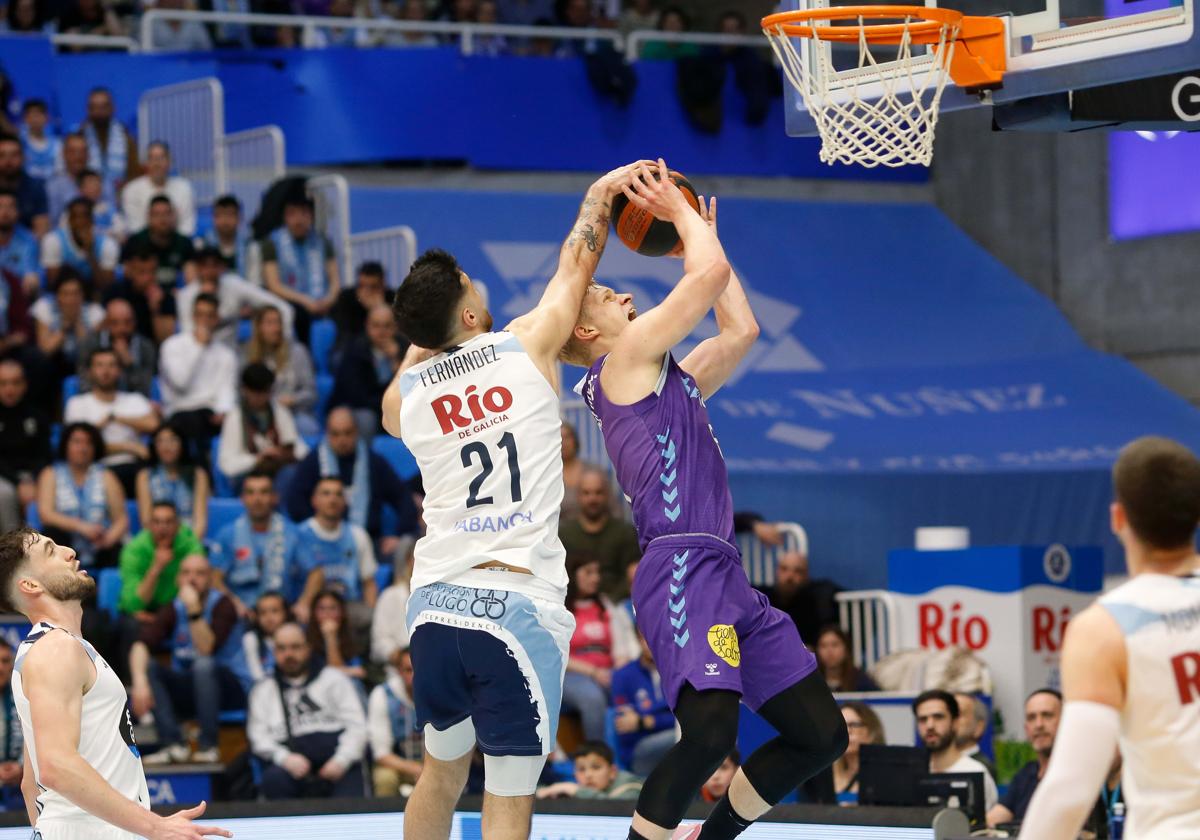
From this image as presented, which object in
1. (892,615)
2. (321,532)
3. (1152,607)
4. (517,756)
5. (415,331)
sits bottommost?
(892,615)

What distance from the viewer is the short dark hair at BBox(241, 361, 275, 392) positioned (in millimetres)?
12430

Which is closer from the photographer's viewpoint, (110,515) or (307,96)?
(110,515)

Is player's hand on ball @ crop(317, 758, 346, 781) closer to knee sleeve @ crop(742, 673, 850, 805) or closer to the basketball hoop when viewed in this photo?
knee sleeve @ crop(742, 673, 850, 805)

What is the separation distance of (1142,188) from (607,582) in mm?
9037

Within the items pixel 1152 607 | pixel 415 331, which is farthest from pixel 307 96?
pixel 1152 607

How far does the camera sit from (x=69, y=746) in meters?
5.12

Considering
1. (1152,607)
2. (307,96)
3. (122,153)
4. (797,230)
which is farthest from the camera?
(797,230)

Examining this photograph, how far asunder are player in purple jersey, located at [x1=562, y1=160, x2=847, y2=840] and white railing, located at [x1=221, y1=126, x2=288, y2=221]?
977 centimetres

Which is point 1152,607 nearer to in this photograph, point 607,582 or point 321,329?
point 607,582

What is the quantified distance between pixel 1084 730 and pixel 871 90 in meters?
3.99

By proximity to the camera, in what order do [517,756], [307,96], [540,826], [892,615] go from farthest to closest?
[307,96] → [892,615] → [540,826] → [517,756]

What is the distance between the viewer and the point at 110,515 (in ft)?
38.4

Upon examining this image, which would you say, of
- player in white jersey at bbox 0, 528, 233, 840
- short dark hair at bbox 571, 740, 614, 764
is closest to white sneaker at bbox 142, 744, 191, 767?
short dark hair at bbox 571, 740, 614, 764

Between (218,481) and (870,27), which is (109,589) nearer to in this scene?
(218,481)
